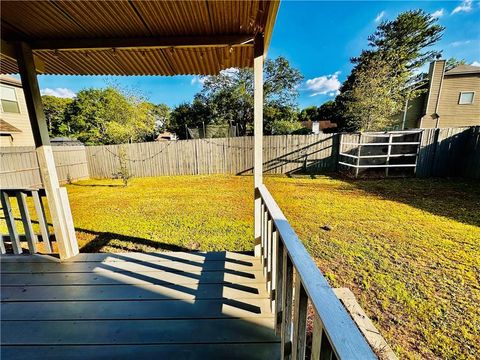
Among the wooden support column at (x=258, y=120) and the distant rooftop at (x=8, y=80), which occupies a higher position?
the distant rooftop at (x=8, y=80)

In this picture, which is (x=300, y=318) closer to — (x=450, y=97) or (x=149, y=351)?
(x=149, y=351)

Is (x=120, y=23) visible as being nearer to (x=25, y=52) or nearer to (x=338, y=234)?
(x=25, y=52)

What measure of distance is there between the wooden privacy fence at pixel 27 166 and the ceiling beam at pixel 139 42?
7.10 metres

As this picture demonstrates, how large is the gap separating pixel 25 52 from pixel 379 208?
5.95 m

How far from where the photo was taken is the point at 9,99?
1019 cm

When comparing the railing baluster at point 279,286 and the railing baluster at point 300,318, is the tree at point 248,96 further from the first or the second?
the railing baluster at point 300,318

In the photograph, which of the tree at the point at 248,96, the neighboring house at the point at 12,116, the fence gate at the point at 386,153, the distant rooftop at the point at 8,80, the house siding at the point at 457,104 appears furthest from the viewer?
the tree at the point at 248,96

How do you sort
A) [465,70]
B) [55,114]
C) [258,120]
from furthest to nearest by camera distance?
1. [55,114]
2. [465,70]
3. [258,120]

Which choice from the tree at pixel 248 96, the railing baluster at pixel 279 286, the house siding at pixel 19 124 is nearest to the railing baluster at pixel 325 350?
the railing baluster at pixel 279 286

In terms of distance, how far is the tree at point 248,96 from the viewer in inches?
632

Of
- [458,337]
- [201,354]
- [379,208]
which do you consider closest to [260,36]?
[201,354]

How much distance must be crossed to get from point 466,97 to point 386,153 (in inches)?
393

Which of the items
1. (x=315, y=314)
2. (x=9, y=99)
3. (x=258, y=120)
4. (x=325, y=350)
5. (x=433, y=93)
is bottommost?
(x=325, y=350)

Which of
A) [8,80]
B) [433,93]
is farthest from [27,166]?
[433,93]
